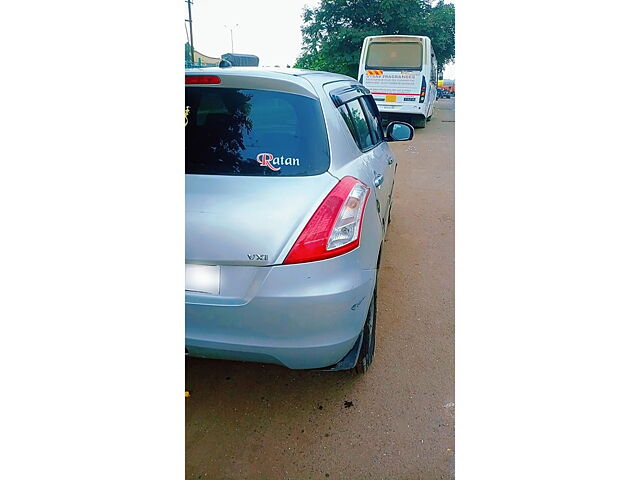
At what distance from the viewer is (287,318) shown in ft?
5.77

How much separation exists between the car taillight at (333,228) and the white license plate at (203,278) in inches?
11.7

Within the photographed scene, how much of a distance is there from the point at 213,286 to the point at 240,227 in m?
0.27

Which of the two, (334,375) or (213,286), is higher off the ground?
(213,286)

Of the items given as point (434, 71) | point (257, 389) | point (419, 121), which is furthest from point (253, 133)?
point (434, 71)

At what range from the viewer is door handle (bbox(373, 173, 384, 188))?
101 inches

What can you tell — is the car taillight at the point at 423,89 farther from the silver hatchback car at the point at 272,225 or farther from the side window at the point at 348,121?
the silver hatchback car at the point at 272,225

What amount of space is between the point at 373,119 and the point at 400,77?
928 centimetres

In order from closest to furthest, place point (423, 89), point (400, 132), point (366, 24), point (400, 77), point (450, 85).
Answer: point (450, 85)
point (400, 132)
point (366, 24)
point (423, 89)
point (400, 77)

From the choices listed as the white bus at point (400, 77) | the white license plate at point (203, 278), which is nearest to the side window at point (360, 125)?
the white license plate at point (203, 278)

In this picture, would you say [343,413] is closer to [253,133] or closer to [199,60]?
[253,133]

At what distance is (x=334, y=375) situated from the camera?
93.5 inches

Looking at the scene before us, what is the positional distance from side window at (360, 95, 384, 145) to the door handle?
423 millimetres
